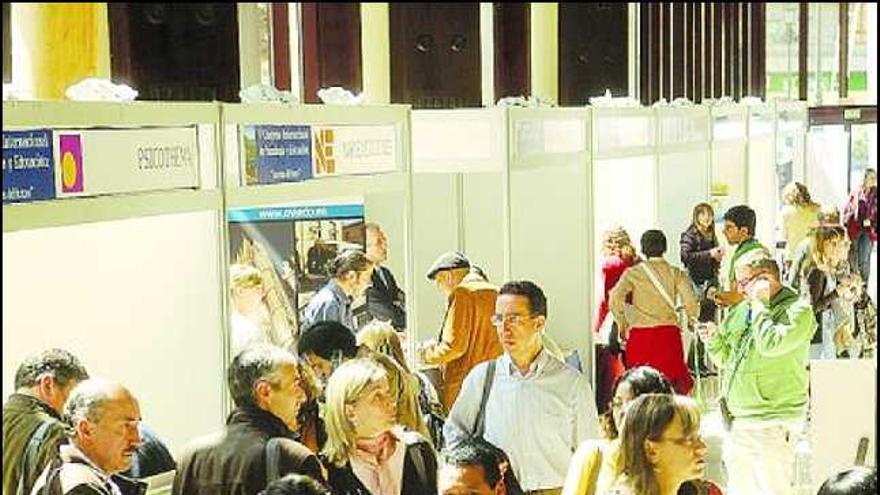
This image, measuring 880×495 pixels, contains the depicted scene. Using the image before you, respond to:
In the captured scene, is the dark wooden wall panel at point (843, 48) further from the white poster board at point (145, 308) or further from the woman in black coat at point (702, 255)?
the white poster board at point (145, 308)

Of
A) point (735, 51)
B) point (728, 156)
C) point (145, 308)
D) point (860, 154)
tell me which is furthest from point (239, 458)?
point (728, 156)

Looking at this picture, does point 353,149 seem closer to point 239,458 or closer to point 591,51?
point 239,458

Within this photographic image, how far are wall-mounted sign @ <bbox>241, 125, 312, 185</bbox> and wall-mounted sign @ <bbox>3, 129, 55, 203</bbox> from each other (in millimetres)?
760

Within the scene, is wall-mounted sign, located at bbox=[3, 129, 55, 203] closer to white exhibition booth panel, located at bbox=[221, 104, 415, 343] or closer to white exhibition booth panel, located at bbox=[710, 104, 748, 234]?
white exhibition booth panel, located at bbox=[221, 104, 415, 343]

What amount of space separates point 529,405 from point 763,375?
3.53 ft

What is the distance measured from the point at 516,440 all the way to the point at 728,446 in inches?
42.4


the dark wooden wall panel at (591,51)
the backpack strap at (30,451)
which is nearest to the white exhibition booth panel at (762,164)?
the dark wooden wall panel at (591,51)

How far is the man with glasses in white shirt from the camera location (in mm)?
3809

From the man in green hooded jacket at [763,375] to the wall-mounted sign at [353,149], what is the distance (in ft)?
3.99

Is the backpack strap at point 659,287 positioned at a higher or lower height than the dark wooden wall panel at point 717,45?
lower

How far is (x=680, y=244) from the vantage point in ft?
20.7

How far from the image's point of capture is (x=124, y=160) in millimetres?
2852

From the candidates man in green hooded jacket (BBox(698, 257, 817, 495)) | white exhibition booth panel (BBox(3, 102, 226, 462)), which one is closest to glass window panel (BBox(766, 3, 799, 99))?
man in green hooded jacket (BBox(698, 257, 817, 495))

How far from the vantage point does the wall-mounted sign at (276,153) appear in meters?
3.36
